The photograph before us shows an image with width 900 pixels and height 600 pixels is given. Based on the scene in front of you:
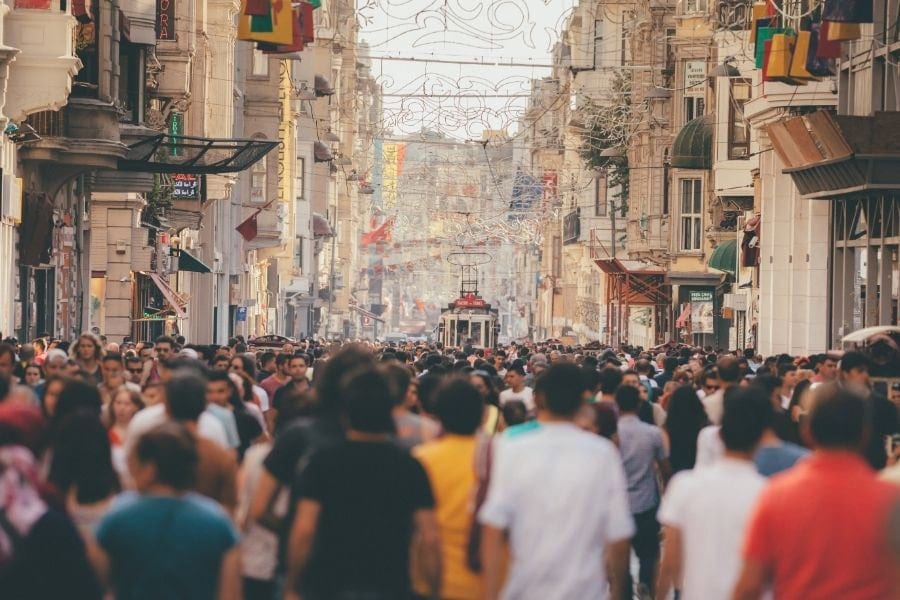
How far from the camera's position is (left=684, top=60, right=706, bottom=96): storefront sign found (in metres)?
59.0

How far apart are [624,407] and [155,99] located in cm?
3472

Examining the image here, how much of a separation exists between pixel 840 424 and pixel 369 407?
1.59 meters

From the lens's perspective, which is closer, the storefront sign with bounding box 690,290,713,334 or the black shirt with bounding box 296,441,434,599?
the black shirt with bounding box 296,441,434,599

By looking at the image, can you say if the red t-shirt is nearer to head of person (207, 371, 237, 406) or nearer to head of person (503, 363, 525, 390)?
head of person (207, 371, 237, 406)

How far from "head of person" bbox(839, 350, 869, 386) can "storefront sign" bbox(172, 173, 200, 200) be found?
3173 centimetres

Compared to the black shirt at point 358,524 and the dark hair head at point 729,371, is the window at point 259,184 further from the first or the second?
the black shirt at point 358,524

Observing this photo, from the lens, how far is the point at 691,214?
58906mm

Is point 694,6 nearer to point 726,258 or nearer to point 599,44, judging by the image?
point 726,258

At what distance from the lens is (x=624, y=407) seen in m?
12.5

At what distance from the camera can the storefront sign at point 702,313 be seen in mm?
54000

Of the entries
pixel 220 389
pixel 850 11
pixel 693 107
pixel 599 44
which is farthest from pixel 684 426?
pixel 599 44

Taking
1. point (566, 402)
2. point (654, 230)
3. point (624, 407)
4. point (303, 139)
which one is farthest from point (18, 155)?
point (303, 139)

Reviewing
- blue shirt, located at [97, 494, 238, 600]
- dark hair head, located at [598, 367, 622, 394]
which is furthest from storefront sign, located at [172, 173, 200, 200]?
blue shirt, located at [97, 494, 238, 600]

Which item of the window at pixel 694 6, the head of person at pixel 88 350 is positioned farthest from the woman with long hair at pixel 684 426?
the window at pixel 694 6
